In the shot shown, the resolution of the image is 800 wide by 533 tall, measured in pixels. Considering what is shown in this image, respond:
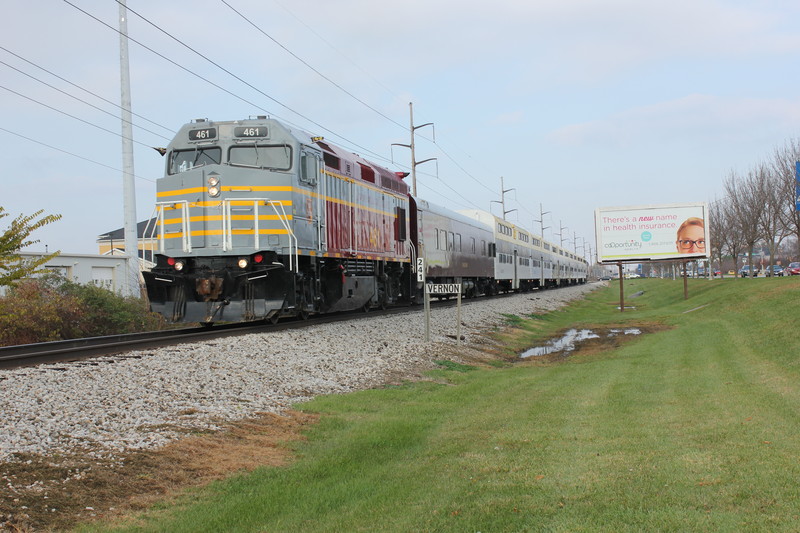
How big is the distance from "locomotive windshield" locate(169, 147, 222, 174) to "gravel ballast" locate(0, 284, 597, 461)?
4307mm

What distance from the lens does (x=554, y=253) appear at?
72.6 m

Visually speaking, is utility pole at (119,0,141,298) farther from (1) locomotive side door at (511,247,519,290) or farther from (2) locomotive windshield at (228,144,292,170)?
(1) locomotive side door at (511,247,519,290)

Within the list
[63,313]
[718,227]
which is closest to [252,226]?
[63,313]

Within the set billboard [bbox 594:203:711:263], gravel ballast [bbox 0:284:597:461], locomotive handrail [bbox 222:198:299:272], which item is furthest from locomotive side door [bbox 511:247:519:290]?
locomotive handrail [bbox 222:198:299:272]

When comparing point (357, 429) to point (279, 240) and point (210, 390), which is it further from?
point (279, 240)

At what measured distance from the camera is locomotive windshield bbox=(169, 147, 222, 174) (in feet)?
48.2

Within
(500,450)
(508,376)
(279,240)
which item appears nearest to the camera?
(500,450)

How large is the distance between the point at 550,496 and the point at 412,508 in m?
1.06

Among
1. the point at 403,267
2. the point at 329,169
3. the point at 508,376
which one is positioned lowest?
the point at 508,376

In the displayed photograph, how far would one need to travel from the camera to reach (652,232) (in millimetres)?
35969

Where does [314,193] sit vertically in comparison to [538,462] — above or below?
above

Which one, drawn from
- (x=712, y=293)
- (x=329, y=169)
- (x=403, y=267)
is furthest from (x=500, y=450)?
(x=712, y=293)

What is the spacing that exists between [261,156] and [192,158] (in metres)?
1.65

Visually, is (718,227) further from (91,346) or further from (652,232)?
(91,346)
